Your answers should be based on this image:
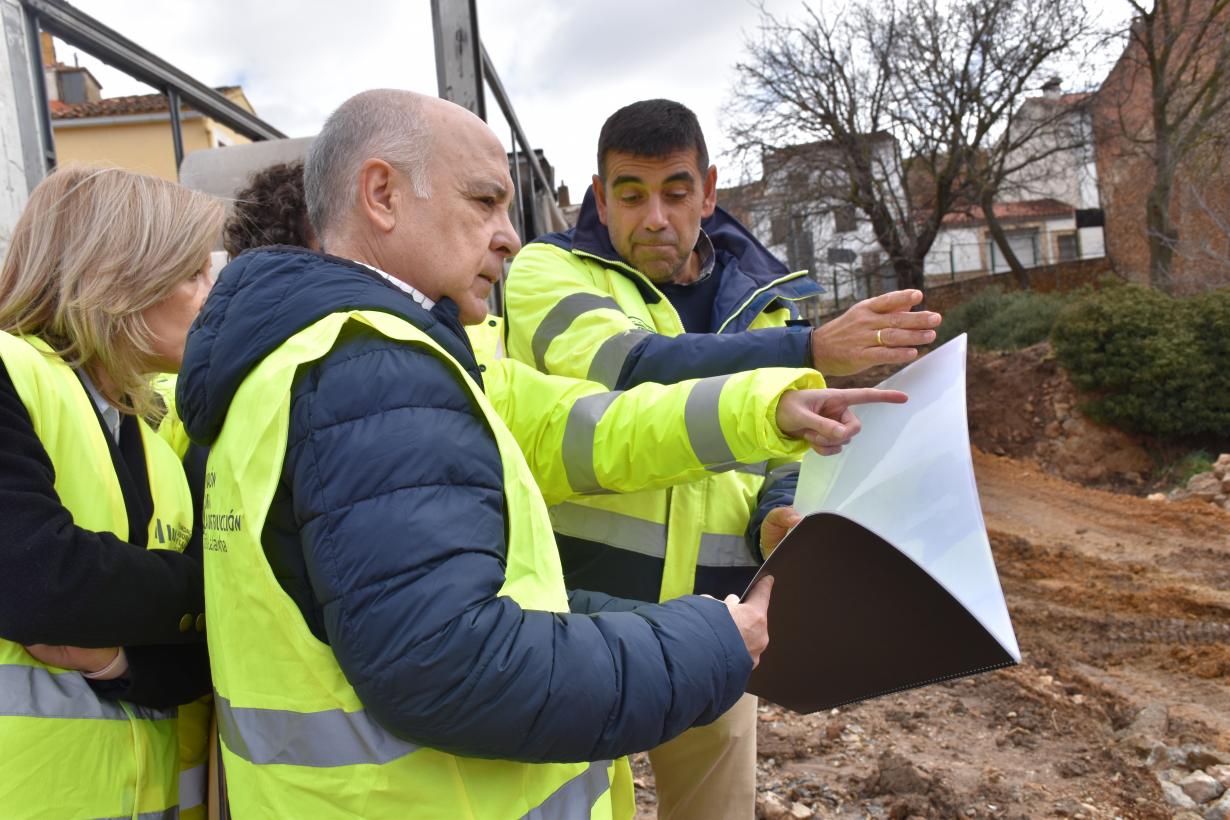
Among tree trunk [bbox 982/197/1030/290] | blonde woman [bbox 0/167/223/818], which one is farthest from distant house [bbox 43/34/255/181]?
blonde woman [bbox 0/167/223/818]

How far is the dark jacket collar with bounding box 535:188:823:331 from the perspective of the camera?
2.50 m

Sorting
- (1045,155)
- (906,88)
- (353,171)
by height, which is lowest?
(353,171)

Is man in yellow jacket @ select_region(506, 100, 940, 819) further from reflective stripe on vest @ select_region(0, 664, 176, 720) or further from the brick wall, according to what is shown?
the brick wall

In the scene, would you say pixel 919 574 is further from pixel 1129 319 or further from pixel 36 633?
pixel 1129 319

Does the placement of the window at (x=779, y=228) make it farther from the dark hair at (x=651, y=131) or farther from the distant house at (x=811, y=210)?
the dark hair at (x=651, y=131)

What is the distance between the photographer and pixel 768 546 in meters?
2.14

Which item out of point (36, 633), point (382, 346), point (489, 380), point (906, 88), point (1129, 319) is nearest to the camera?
point (382, 346)

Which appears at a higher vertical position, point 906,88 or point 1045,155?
point 906,88

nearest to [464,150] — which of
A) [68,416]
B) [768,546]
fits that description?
[68,416]

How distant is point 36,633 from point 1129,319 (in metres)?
13.8

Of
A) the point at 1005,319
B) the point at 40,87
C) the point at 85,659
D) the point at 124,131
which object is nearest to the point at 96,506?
the point at 85,659

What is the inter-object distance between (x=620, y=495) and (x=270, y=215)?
98 centimetres

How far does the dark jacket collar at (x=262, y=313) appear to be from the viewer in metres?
1.27

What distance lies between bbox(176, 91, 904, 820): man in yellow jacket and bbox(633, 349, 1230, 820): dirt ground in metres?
2.63
